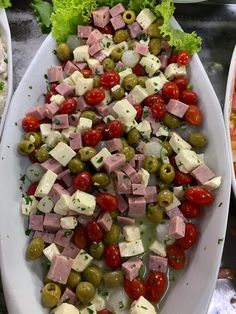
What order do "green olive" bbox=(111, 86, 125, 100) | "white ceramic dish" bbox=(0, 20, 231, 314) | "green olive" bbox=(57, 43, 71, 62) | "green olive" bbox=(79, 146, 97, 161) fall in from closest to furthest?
1. "white ceramic dish" bbox=(0, 20, 231, 314)
2. "green olive" bbox=(79, 146, 97, 161)
3. "green olive" bbox=(111, 86, 125, 100)
4. "green olive" bbox=(57, 43, 71, 62)

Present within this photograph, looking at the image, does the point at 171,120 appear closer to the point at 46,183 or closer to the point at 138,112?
the point at 138,112

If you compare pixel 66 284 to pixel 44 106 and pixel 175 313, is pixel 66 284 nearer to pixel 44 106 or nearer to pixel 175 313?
pixel 175 313

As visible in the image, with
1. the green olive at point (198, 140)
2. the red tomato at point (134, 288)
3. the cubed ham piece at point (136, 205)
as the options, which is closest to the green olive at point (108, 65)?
the green olive at point (198, 140)

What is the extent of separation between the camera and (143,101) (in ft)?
5.23

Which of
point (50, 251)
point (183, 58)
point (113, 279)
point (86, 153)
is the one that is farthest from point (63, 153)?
point (183, 58)

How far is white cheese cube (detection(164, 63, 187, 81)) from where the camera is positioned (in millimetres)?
1610

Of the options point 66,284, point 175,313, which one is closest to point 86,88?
point 66,284

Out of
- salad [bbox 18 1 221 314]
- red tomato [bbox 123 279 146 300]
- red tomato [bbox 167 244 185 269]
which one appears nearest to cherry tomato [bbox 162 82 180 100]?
salad [bbox 18 1 221 314]

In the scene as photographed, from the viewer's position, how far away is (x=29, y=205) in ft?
4.85

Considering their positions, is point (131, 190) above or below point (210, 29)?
below

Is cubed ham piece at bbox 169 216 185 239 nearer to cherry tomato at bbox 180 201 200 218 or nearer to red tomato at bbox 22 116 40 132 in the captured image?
cherry tomato at bbox 180 201 200 218

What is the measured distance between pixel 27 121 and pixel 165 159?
0.43 meters

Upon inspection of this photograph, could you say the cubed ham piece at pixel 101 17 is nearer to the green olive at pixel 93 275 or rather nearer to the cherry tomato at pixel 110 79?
the cherry tomato at pixel 110 79

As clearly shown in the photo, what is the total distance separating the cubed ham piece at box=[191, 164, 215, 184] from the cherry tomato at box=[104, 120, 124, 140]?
0.24m
